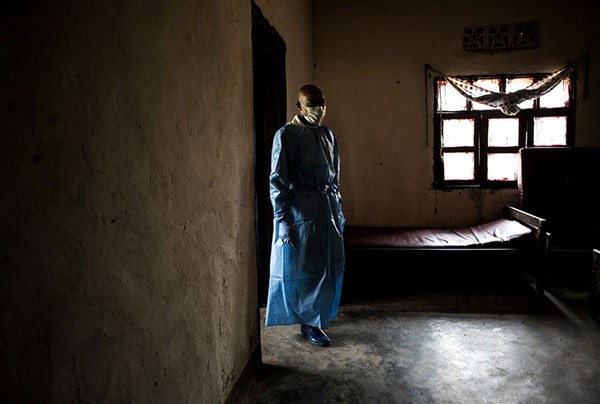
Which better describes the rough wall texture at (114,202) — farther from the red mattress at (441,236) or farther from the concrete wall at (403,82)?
the concrete wall at (403,82)

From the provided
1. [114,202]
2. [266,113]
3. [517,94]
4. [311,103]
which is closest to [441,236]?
[517,94]

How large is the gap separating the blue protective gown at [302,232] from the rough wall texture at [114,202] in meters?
0.62

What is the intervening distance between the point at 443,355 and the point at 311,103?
1.62m

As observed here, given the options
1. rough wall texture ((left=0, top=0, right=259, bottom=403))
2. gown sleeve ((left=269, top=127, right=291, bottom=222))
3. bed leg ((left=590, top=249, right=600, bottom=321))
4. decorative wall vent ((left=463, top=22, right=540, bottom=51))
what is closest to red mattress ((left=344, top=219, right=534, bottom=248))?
bed leg ((left=590, top=249, right=600, bottom=321))

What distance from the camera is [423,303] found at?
3271mm

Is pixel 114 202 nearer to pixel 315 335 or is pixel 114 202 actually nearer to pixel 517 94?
pixel 315 335

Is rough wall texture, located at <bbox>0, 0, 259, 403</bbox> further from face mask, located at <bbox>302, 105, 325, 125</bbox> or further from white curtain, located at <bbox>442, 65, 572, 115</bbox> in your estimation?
white curtain, located at <bbox>442, 65, 572, 115</bbox>

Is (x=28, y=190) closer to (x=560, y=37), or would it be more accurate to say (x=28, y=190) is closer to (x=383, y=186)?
(x=383, y=186)

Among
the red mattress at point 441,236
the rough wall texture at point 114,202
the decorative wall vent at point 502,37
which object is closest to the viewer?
the rough wall texture at point 114,202

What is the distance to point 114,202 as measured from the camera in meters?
1.02

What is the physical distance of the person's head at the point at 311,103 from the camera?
2447 millimetres

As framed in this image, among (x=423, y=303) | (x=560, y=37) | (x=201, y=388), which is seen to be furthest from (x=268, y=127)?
(x=560, y=37)

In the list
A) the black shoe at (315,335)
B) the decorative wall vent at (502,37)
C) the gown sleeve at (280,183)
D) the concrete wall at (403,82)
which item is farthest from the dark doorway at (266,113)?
the decorative wall vent at (502,37)

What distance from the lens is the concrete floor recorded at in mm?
1958
